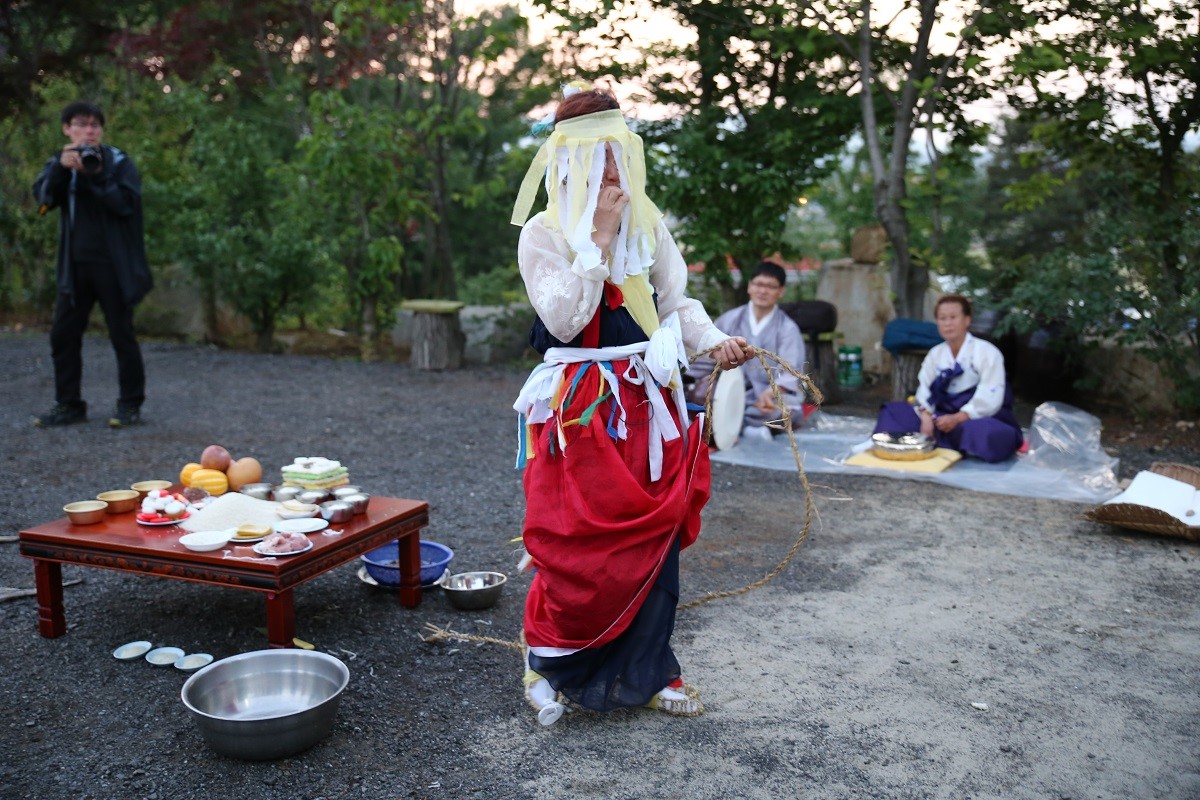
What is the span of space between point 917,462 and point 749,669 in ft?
10.0

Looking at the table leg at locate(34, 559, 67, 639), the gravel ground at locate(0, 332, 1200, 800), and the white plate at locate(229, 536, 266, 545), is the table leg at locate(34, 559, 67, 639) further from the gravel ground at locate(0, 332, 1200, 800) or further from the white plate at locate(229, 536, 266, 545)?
the white plate at locate(229, 536, 266, 545)

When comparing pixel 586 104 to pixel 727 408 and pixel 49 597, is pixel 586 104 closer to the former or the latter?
pixel 49 597

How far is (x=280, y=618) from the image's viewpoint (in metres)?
3.22

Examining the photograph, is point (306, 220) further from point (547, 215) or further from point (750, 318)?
point (547, 215)

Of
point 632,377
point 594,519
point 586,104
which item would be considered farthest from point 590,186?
point 594,519

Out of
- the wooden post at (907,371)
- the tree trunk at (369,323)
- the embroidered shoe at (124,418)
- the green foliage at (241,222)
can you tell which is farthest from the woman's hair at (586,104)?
the tree trunk at (369,323)

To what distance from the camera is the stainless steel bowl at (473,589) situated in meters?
3.84

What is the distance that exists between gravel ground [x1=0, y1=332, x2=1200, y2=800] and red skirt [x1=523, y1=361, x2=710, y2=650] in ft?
1.18

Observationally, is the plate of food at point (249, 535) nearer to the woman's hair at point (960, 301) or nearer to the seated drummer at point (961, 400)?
the seated drummer at point (961, 400)

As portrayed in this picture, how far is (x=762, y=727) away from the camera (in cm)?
299

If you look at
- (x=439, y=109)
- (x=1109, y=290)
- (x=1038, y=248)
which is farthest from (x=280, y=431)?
(x=1038, y=248)

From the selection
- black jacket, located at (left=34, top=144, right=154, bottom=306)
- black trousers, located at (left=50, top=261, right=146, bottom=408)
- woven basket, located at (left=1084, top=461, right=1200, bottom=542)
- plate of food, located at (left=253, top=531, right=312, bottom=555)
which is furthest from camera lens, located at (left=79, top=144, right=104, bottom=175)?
woven basket, located at (left=1084, top=461, right=1200, bottom=542)

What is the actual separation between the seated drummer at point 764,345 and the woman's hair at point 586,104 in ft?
13.0

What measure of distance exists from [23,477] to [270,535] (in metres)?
3.10
